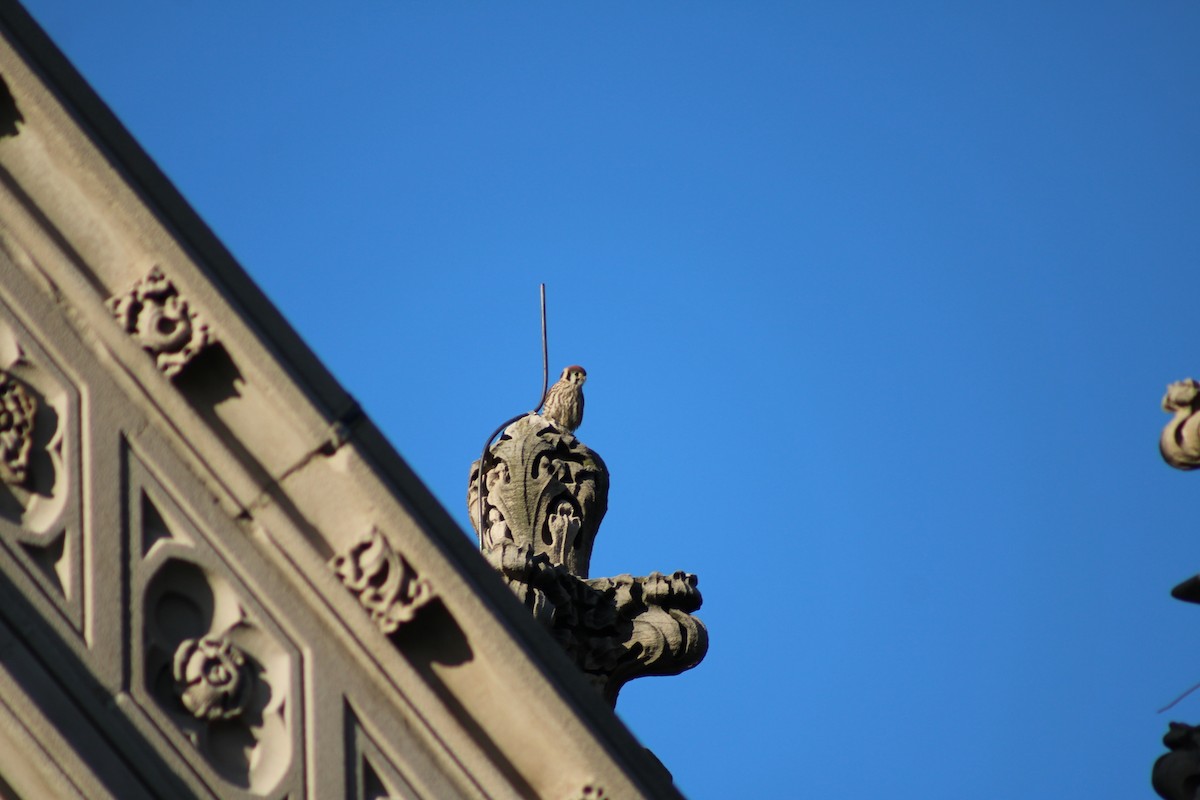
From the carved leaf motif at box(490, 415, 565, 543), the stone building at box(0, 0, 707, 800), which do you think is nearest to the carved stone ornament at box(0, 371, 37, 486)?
the stone building at box(0, 0, 707, 800)

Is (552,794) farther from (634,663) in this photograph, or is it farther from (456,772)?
(634,663)

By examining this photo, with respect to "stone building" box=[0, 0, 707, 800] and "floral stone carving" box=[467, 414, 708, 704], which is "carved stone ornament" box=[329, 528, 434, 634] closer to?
"stone building" box=[0, 0, 707, 800]

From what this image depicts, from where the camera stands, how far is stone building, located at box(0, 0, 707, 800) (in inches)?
241

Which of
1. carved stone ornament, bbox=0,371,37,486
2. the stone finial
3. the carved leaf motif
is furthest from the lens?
the carved leaf motif

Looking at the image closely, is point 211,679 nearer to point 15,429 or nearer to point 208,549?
point 208,549

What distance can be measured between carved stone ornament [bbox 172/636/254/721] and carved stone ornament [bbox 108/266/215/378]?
84 cm

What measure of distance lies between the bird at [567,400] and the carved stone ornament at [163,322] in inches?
197

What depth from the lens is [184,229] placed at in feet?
21.8

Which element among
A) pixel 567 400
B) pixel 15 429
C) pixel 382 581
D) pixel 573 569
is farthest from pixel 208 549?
pixel 567 400

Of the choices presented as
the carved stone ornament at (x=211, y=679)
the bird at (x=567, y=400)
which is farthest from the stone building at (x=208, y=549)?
the bird at (x=567, y=400)

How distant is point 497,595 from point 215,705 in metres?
0.86

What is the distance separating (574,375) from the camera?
12039mm

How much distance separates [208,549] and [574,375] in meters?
5.80

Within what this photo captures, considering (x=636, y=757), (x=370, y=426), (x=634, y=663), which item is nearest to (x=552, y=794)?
(x=636, y=757)
